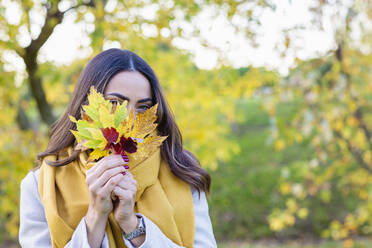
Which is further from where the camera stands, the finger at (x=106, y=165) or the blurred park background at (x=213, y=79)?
the blurred park background at (x=213, y=79)

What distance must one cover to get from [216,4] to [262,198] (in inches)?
244

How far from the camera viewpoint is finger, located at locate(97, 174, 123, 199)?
1271 millimetres

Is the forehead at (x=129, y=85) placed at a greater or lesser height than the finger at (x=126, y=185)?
greater

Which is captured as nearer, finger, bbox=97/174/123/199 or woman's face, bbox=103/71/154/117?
finger, bbox=97/174/123/199

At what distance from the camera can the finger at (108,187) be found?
4.17 ft

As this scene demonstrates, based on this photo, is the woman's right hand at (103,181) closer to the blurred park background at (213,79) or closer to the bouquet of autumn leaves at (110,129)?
the bouquet of autumn leaves at (110,129)

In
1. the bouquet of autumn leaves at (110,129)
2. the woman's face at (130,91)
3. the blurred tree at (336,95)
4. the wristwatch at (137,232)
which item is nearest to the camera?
the bouquet of autumn leaves at (110,129)

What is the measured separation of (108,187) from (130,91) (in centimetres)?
43

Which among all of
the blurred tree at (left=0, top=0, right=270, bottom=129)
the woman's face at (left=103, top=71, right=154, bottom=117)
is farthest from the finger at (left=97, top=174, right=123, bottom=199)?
the blurred tree at (left=0, top=0, right=270, bottom=129)

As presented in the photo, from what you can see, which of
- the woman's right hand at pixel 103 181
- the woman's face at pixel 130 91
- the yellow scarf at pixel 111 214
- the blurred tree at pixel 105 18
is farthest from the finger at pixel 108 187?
the blurred tree at pixel 105 18

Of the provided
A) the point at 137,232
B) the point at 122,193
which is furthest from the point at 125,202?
the point at 137,232

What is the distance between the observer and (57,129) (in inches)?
67.7

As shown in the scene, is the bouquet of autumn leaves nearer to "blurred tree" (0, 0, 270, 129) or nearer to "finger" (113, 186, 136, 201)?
"finger" (113, 186, 136, 201)

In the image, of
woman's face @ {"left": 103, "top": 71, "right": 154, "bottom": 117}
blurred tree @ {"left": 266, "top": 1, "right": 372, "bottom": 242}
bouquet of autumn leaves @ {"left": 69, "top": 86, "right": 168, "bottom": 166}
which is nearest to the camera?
bouquet of autumn leaves @ {"left": 69, "top": 86, "right": 168, "bottom": 166}
